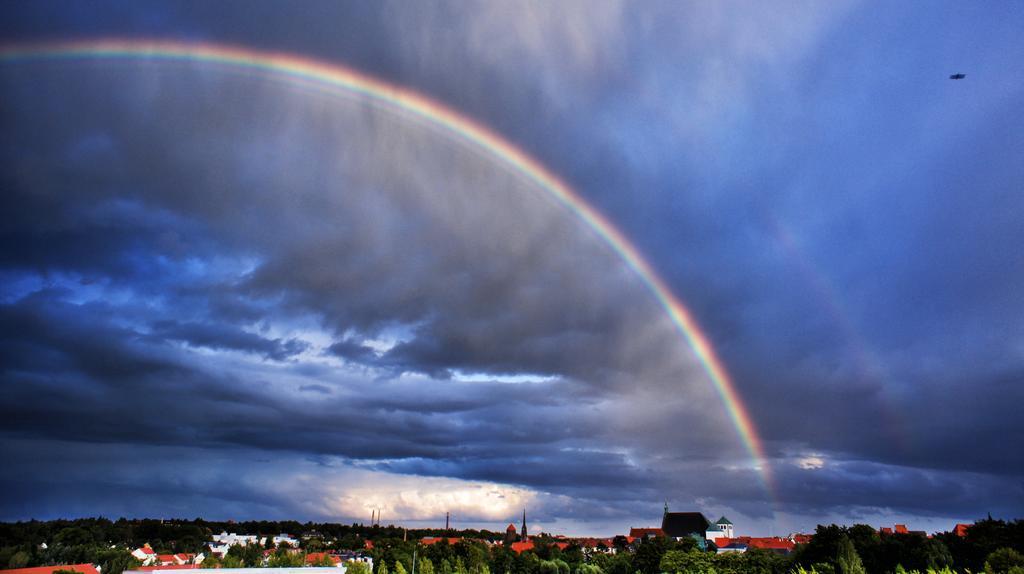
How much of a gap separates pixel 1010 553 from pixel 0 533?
6097 inches

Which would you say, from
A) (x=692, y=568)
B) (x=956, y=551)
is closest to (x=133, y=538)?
(x=692, y=568)

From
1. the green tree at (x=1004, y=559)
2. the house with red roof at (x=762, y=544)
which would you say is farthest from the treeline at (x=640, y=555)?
the house with red roof at (x=762, y=544)

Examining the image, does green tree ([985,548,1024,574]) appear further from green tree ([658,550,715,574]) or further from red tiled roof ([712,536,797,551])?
red tiled roof ([712,536,797,551])

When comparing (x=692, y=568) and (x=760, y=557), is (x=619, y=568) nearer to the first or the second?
(x=692, y=568)

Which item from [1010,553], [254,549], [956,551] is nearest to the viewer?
[1010,553]

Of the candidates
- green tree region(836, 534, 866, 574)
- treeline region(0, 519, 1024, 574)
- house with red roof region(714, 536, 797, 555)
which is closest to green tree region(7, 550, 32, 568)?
treeline region(0, 519, 1024, 574)

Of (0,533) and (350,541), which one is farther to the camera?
(350,541)

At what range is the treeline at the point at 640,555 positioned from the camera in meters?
64.9

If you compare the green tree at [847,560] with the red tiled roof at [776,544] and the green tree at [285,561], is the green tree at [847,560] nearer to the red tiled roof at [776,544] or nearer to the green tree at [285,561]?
the green tree at [285,561]

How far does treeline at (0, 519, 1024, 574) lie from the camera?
6494 centimetres

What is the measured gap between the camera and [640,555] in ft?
348

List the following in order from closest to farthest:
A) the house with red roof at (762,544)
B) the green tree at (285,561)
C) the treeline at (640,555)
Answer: the treeline at (640,555) < the green tree at (285,561) < the house with red roof at (762,544)

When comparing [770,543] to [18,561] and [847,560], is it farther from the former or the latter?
[18,561]

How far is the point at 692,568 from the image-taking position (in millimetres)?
89562
